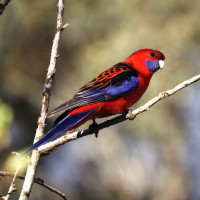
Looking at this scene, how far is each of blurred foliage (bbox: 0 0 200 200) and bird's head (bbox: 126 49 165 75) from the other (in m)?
4.23

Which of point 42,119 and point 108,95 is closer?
point 42,119

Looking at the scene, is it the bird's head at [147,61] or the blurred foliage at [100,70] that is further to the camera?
the blurred foliage at [100,70]

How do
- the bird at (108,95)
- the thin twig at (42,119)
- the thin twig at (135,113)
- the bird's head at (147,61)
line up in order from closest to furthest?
the thin twig at (42,119) → the thin twig at (135,113) → the bird at (108,95) → the bird's head at (147,61)

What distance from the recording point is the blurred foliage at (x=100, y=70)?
8930 mm

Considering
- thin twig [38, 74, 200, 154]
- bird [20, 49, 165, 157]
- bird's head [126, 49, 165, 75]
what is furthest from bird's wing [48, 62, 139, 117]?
thin twig [38, 74, 200, 154]

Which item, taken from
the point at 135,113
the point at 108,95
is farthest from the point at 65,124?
the point at 135,113

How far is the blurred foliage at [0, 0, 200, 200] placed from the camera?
8930 mm

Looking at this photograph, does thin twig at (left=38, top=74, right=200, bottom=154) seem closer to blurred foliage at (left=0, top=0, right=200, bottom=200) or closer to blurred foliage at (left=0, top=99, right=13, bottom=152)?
blurred foliage at (left=0, top=99, right=13, bottom=152)

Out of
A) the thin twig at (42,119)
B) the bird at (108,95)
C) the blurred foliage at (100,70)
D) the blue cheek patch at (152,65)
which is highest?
the blurred foliage at (100,70)

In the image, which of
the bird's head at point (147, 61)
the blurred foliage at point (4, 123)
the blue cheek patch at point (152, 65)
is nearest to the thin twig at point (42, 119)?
the blurred foliage at point (4, 123)

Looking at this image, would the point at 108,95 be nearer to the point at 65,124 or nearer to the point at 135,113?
the point at 65,124

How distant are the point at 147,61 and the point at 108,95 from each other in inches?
34.1

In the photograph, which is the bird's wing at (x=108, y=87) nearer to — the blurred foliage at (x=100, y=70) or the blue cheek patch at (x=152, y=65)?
the blue cheek patch at (x=152, y=65)

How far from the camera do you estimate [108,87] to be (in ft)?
12.0
